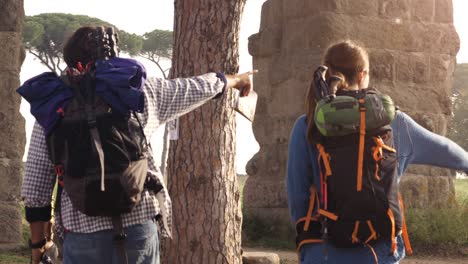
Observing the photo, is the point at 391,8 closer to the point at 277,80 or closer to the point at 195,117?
the point at 277,80

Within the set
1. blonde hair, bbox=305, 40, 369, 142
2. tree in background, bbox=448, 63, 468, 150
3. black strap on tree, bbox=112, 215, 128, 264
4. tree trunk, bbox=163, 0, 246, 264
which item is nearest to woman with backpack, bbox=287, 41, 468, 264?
blonde hair, bbox=305, 40, 369, 142

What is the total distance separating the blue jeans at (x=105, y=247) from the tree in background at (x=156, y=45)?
45687 mm

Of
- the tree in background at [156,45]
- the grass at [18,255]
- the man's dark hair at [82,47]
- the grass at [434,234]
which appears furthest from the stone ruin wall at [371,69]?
the tree in background at [156,45]

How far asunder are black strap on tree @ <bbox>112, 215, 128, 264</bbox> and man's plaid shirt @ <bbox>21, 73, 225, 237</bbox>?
0.02m

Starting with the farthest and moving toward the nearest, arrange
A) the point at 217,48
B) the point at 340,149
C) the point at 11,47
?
the point at 11,47 < the point at 217,48 < the point at 340,149

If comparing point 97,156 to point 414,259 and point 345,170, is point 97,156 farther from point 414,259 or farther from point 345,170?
point 414,259

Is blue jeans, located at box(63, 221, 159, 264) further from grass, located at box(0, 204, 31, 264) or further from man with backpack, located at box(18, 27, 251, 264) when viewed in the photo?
grass, located at box(0, 204, 31, 264)

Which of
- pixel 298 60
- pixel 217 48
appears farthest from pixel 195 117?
pixel 298 60

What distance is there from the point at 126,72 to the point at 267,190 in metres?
8.02

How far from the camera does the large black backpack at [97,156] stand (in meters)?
3.58

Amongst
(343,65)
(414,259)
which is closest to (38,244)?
(343,65)

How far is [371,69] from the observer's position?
11.3 m

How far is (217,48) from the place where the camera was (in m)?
7.11

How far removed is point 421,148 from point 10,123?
318 inches
